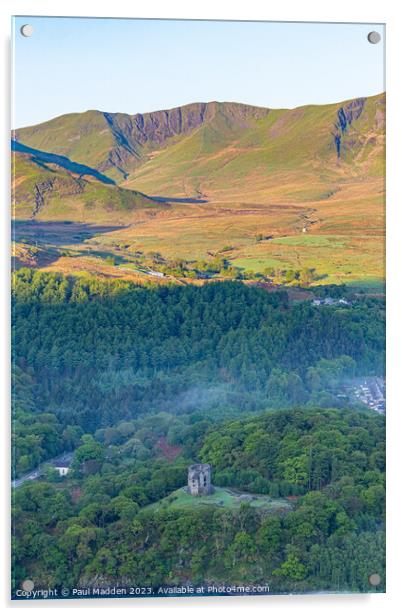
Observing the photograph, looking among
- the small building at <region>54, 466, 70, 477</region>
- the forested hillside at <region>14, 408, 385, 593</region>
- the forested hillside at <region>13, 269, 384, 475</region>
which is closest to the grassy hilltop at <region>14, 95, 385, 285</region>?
the forested hillside at <region>13, 269, 384, 475</region>

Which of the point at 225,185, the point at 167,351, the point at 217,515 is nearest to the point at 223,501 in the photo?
the point at 217,515

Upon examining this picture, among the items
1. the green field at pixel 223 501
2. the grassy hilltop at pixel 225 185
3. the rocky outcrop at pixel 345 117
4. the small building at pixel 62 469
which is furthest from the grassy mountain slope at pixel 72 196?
the green field at pixel 223 501

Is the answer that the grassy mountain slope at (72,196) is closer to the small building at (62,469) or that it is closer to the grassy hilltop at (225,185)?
the grassy hilltop at (225,185)

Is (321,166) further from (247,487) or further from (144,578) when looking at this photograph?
(144,578)

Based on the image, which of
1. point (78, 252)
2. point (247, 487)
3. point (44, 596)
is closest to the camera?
point (44, 596)

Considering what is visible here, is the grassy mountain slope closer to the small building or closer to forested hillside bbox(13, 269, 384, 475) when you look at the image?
forested hillside bbox(13, 269, 384, 475)

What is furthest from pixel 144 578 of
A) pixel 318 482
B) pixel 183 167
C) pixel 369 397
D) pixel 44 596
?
pixel 183 167

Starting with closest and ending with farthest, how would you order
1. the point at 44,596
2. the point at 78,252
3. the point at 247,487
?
1. the point at 44,596
2. the point at 247,487
3. the point at 78,252
